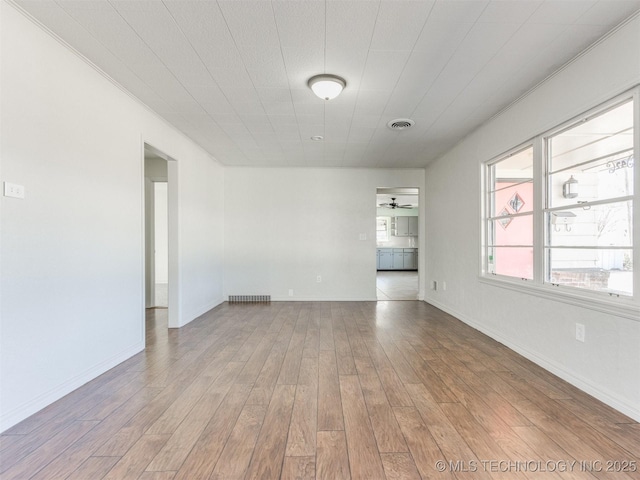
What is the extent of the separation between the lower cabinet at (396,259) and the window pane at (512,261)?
7.84m

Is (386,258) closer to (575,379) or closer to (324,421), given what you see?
(575,379)

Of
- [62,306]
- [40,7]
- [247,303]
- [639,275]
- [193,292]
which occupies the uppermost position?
[40,7]

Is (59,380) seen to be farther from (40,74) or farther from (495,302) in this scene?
(495,302)

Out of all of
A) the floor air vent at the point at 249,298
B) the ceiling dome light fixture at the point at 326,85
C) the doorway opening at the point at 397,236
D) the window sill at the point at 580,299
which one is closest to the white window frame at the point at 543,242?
the window sill at the point at 580,299

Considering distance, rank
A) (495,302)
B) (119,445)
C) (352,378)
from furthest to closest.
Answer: (495,302) → (352,378) → (119,445)

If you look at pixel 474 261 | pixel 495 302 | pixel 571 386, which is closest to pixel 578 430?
pixel 571 386

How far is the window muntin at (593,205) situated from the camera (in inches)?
78.1

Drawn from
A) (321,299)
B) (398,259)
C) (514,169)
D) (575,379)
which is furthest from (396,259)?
(575,379)

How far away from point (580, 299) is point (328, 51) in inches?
103

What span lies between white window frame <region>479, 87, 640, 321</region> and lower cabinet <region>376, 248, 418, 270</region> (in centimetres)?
782

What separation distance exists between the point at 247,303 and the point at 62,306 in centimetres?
337

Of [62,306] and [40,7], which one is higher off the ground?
[40,7]

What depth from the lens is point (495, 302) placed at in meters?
3.33

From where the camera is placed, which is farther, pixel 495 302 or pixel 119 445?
pixel 495 302
